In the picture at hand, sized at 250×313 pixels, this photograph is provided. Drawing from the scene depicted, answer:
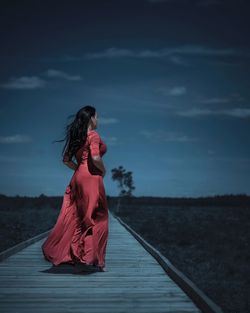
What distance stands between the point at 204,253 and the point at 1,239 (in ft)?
19.9

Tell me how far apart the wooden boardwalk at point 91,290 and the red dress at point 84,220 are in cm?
25

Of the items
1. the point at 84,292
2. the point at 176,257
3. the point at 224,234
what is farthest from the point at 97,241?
the point at 224,234

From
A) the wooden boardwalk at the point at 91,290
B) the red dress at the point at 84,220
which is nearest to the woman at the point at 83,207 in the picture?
the red dress at the point at 84,220

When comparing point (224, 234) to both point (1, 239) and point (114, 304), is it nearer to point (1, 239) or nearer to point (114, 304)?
point (1, 239)

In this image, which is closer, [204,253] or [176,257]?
[176,257]

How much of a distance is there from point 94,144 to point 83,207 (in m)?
0.89

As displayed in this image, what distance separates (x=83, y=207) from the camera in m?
6.89

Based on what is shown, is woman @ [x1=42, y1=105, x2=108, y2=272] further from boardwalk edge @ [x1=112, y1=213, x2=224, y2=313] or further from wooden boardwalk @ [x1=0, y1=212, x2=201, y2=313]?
boardwalk edge @ [x1=112, y1=213, x2=224, y2=313]

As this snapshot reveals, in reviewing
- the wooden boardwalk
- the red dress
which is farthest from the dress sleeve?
the wooden boardwalk

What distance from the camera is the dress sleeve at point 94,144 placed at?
21.8ft

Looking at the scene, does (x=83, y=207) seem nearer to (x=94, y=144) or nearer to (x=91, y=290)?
(x=94, y=144)

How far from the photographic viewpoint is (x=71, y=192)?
7125 millimetres

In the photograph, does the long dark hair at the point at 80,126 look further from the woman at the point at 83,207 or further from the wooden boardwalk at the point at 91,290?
the wooden boardwalk at the point at 91,290

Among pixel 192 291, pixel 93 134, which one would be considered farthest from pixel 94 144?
pixel 192 291
